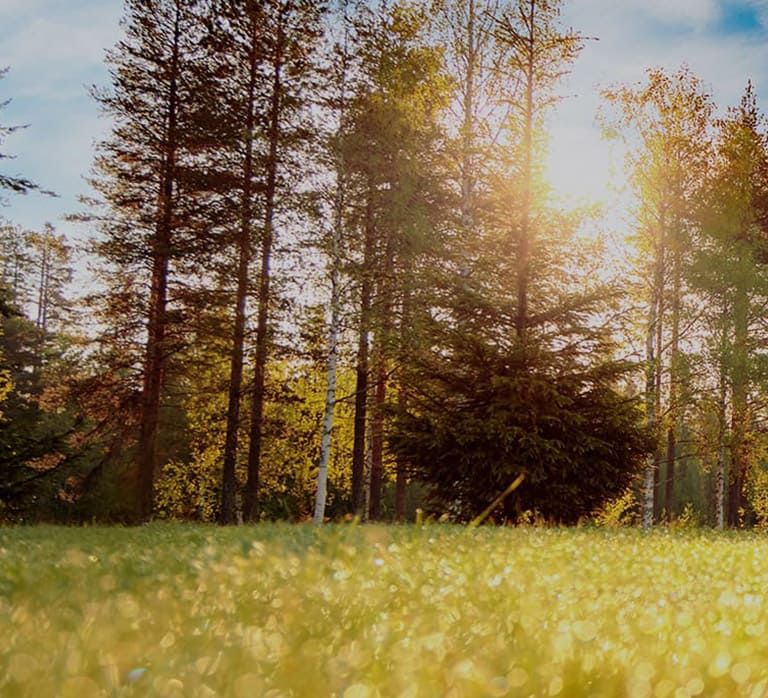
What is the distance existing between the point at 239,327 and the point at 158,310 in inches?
86.2

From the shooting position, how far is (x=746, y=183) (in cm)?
2294

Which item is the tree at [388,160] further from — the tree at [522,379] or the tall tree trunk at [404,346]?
the tree at [522,379]

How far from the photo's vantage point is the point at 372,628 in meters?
2.57

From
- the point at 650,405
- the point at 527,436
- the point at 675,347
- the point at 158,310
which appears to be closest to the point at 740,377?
the point at 675,347

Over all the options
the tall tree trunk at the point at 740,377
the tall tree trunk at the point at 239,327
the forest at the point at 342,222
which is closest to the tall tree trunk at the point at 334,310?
the forest at the point at 342,222

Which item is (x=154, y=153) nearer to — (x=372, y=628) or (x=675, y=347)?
(x=675, y=347)

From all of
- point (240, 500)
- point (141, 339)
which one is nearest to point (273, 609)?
point (141, 339)

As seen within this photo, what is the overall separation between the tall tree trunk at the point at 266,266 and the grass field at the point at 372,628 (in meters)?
15.5

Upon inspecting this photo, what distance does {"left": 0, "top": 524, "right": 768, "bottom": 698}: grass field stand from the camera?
5.90ft

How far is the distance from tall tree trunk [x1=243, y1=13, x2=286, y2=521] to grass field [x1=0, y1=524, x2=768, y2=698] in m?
15.5

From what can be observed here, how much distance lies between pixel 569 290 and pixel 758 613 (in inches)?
569

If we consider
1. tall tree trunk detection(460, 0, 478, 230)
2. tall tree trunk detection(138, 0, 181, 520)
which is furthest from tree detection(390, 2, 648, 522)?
tall tree trunk detection(138, 0, 181, 520)

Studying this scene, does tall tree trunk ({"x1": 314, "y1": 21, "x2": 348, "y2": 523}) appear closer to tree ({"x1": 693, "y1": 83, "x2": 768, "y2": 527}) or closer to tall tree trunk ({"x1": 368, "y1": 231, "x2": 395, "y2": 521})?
tall tree trunk ({"x1": 368, "y1": 231, "x2": 395, "y2": 521})

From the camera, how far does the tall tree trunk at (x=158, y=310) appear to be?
62.3 ft
